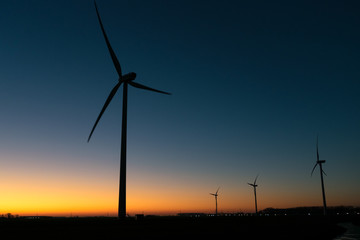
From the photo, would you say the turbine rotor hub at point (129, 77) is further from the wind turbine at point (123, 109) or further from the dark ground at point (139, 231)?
the dark ground at point (139, 231)

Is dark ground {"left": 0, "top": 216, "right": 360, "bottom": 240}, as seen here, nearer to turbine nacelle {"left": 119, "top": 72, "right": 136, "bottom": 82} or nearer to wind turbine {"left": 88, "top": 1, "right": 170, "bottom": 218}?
wind turbine {"left": 88, "top": 1, "right": 170, "bottom": 218}

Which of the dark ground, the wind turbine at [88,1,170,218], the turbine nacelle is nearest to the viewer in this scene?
the dark ground

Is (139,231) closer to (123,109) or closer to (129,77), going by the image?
(123,109)

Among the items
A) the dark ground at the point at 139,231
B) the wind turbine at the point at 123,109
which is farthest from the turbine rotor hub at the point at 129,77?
the dark ground at the point at 139,231

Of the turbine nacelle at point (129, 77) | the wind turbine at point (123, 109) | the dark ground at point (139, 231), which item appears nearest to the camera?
the dark ground at point (139, 231)

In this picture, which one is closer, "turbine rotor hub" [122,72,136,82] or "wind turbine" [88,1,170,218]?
"wind turbine" [88,1,170,218]

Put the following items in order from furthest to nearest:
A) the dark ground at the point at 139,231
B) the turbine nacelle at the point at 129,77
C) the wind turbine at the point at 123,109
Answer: the turbine nacelle at the point at 129,77
the wind turbine at the point at 123,109
the dark ground at the point at 139,231

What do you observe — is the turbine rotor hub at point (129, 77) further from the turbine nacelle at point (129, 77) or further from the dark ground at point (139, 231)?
the dark ground at point (139, 231)

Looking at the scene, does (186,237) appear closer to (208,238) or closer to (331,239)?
(208,238)

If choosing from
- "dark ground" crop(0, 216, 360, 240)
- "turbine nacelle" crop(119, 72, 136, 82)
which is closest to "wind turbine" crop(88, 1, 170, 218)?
"turbine nacelle" crop(119, 72, 136, 82)

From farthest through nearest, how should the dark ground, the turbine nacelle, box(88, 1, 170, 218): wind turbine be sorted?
1. the turbine nacelle
2. box(88, 1, 170, 218): wind turbine
3. the dark ground

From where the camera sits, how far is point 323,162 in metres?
144

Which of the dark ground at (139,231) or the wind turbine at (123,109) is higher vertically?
the wind turbine at (123,109)

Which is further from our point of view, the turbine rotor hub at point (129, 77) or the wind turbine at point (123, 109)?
the turbine rotor hub at point (129, 77)
